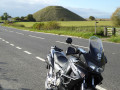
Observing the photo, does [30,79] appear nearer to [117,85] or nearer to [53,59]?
[53,59]

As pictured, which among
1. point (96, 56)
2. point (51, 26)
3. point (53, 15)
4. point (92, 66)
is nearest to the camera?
point (92, 66)

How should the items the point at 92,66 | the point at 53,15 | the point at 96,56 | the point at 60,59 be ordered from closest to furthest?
1. the point at 92,66
2. the point at 96,56
3. the point at 60,59
4. the point at 53,15

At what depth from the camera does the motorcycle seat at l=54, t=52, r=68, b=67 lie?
4.58m

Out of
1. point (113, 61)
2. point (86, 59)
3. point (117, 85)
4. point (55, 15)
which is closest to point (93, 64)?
point (86, 59)

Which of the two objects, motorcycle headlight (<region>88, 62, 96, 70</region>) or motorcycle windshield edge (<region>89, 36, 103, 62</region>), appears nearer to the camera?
motorcycle headlight (<region>88, 62, 96, 70</region>)

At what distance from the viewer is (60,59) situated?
474cm

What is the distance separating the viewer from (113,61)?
916 cm

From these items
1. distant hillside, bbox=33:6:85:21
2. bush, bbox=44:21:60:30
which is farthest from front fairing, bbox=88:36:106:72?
distant hillside, bbox=33:6:85:21

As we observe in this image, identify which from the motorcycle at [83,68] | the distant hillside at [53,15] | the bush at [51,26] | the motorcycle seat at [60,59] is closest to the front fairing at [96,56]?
the motorcycle at [83,68]

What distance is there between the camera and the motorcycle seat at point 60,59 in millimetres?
4576

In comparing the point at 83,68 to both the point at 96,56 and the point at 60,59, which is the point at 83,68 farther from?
the point at 60,59

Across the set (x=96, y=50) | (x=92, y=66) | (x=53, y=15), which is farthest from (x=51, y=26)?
(x=53, y=15)

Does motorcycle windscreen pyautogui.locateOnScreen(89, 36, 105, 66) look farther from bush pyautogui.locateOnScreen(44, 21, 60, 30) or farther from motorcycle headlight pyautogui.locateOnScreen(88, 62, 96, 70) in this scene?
bush pyautogui.locateOnScreen(44, 21, 60, 30)

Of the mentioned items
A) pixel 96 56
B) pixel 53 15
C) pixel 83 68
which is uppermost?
pixel 53 15
